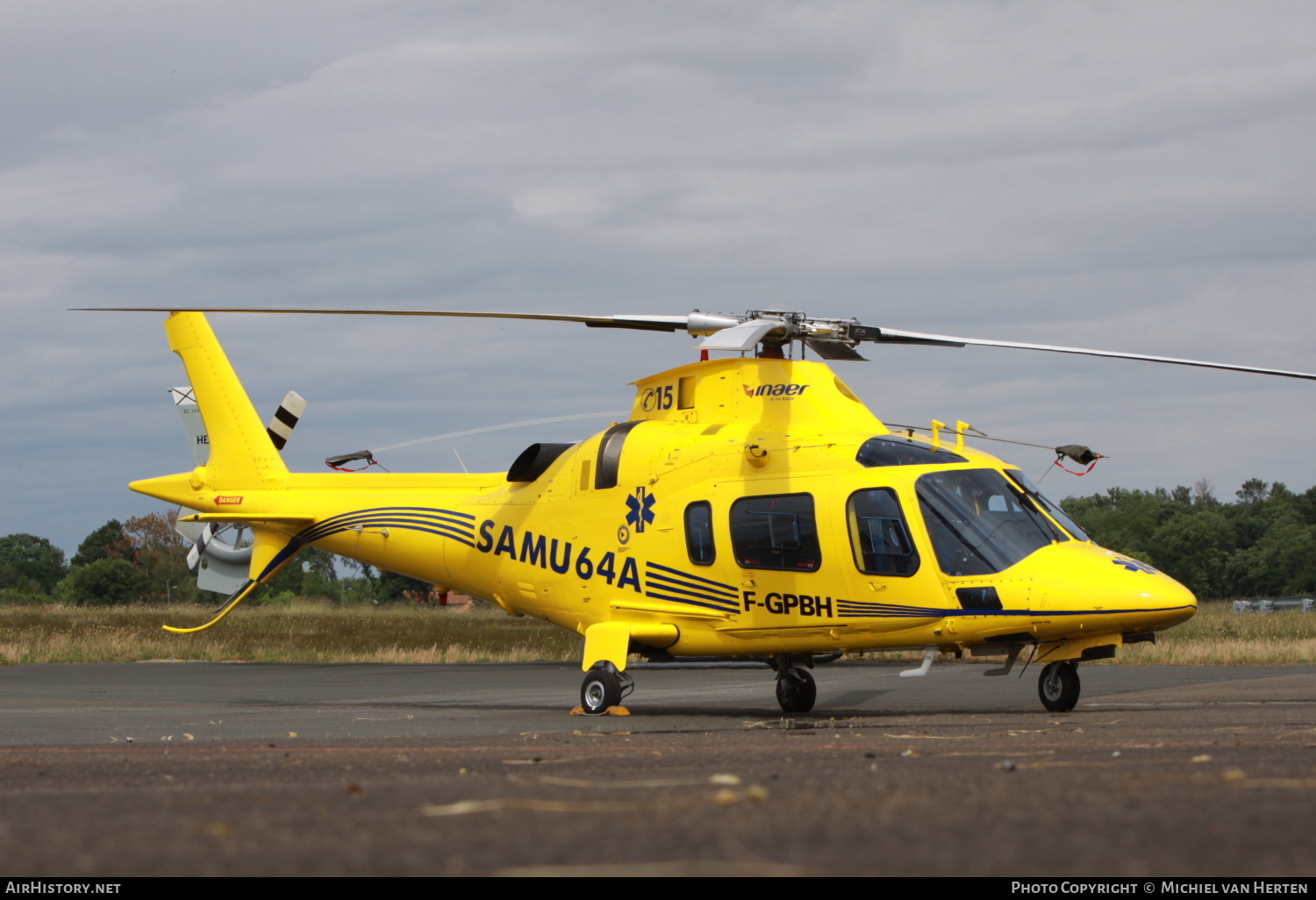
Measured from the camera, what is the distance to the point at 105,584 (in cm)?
7950

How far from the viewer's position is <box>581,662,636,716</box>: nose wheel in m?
14.3

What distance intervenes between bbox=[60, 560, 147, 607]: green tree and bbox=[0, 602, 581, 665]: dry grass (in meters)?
31.9

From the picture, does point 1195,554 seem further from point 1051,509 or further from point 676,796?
point 676,796

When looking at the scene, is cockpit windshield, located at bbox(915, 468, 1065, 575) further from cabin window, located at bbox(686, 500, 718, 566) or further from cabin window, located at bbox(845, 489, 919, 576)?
cabin window, located at bbox(686, 500, 718, 566)

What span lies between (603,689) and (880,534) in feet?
11.9

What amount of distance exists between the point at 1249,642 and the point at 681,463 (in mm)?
19691

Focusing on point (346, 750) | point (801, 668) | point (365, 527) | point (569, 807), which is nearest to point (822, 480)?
point (801, 668)

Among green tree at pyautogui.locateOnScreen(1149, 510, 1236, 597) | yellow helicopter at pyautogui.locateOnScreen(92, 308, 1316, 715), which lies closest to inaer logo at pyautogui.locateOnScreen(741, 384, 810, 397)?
yellow helicopter at pyautogui.locateOnScreen(92, 308, 1316, 715)

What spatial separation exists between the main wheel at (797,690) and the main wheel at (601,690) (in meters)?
2.24

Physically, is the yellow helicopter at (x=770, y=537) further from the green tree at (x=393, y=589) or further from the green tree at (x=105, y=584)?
the green tree at (x=105, y=584)

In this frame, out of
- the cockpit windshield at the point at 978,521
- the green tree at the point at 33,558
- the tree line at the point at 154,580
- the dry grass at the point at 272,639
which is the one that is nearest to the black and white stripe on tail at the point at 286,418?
the dry grass at the point at 272,639

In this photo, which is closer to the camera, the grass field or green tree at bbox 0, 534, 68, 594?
the grass field

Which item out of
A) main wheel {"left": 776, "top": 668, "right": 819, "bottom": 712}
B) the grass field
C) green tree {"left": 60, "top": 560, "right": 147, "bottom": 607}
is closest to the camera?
main wheel {"left": 776, "top": 668, "right": 819, "bottom": 712}

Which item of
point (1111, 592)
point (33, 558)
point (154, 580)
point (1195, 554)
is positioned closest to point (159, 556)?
point (154, 580)
